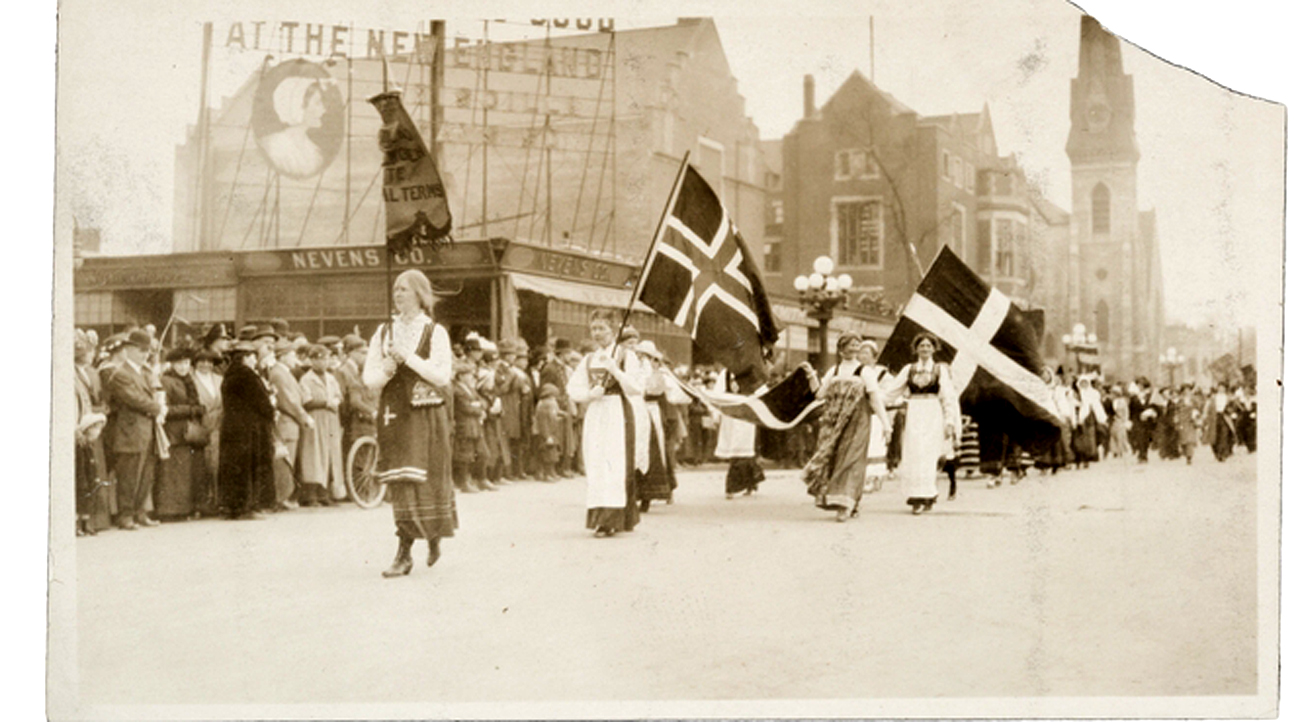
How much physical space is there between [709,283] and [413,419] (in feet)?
5.31

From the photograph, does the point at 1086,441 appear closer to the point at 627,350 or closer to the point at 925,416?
the point at 925,416

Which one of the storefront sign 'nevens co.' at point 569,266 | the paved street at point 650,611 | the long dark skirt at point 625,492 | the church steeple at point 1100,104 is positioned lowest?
the paved street at point 650,611

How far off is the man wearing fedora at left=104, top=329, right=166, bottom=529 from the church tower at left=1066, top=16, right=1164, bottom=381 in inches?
178

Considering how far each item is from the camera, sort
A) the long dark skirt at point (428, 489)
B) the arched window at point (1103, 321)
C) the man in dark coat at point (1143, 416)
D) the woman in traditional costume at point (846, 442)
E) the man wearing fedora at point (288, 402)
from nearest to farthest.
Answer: the long dark skirt at point (428, 489), the man wearing fedora at point (288, 402), the arched window at point (1103, 321), the man in dark coat at point (1143, 416), the woman in traditional costume at point (846, 442)

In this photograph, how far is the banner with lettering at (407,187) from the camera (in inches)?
267

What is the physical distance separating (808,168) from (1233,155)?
2055 millimetres

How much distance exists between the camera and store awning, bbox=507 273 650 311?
6.98m

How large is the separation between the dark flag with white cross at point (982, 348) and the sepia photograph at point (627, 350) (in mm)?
33

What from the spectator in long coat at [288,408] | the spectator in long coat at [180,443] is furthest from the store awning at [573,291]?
the spectator in long coat at [180,443]

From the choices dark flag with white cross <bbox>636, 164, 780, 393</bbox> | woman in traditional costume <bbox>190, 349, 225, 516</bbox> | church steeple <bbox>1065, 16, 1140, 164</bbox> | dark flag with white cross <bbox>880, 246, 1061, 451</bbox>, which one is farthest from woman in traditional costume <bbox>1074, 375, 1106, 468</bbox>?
woman in traditional costume <bbox>190, 349, 225, 516</bbox>

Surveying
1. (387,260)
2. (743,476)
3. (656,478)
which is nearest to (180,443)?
(387,260)

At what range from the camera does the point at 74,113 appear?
6.73m

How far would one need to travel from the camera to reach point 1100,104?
22.7 ft

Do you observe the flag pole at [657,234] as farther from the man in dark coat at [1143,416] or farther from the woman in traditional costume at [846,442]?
the man in dark coat at [1143,416]
